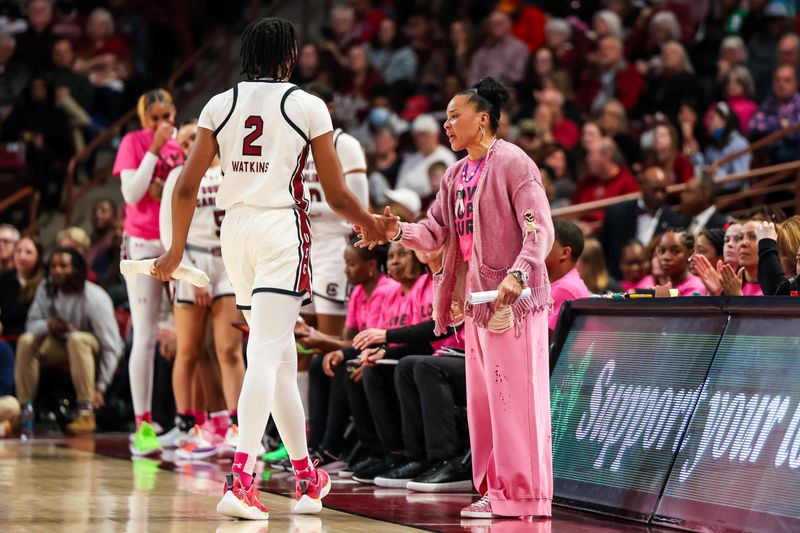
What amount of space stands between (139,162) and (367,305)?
159cm

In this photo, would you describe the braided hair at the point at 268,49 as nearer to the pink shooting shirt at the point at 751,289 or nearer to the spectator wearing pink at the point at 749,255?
the spectator wearing pink at the point at 749,255

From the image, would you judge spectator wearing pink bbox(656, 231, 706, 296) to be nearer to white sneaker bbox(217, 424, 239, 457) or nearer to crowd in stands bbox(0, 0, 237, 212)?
white sneaker bbox(217, 424, 239, 457)

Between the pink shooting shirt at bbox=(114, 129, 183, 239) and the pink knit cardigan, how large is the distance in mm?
2674

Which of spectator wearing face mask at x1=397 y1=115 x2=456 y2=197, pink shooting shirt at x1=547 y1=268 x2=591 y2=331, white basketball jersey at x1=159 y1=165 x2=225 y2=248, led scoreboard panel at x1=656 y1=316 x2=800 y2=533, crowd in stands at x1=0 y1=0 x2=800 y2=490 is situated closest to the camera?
led scoreboard panel at x1=656 y1=316 x2=800 y2=533

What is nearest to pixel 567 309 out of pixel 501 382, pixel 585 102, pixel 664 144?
pixel 501 382

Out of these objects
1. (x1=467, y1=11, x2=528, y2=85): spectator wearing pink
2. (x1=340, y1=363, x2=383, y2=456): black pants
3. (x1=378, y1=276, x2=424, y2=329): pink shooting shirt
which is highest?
(x1=467, y1=11, x2=528, y2=85): spectator wearing pink

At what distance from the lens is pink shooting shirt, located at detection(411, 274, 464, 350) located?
6445 mm

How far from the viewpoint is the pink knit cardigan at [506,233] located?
4.86 metres

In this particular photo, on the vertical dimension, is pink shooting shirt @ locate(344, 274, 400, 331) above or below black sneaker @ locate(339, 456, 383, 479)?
above

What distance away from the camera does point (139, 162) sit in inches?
293

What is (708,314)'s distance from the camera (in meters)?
5.05

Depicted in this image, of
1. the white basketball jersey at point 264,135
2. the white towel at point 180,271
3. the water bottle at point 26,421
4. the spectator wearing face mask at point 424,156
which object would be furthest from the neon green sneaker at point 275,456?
the spectator wearing face mask at point 424,156

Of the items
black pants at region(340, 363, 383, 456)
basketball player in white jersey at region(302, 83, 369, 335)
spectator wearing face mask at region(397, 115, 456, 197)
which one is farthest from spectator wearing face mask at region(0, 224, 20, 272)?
black pants at region(340, 363, 383, 456)

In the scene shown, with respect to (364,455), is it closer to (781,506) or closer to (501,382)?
(501,382)
